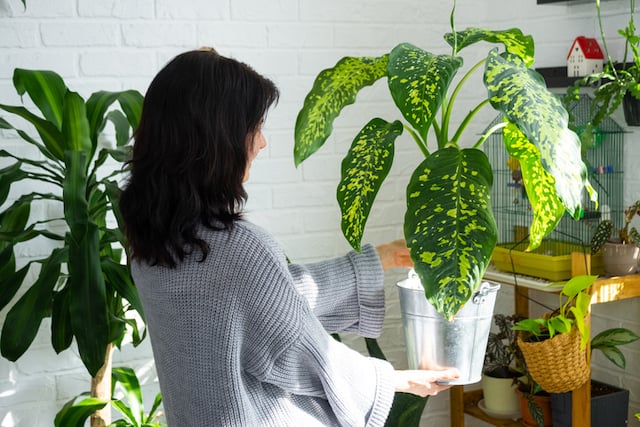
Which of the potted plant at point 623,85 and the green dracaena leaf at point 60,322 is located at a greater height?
the potted plant at point 623,85

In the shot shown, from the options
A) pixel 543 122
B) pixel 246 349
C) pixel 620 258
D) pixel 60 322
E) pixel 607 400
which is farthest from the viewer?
pixel 607 400

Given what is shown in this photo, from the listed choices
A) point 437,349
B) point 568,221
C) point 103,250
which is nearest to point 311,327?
point 437,349

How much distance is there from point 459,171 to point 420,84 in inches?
6.3

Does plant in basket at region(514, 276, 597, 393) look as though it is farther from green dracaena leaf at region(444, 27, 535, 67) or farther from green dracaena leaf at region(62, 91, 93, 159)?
green dracaena leaf at region(62, 91, 93, 159)

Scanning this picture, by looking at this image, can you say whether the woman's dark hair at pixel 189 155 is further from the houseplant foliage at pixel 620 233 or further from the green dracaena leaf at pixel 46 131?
the houseplant foliage at pixel 620 233

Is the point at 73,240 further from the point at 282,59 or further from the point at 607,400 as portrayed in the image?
the point at 607,400

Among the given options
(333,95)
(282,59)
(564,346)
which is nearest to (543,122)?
(333,95)

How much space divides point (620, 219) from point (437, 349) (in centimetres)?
127

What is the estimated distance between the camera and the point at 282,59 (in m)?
2.81

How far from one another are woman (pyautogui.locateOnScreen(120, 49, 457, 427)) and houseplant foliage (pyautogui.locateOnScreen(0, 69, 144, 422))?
424mm

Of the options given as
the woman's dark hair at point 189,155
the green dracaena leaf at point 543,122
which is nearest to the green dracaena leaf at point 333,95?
the woman's dark hair at point 189,155

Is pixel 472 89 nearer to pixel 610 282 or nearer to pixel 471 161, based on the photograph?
pixel 610 282

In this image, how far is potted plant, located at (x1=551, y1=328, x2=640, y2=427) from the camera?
2.51 meters

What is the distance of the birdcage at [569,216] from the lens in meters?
2.51
